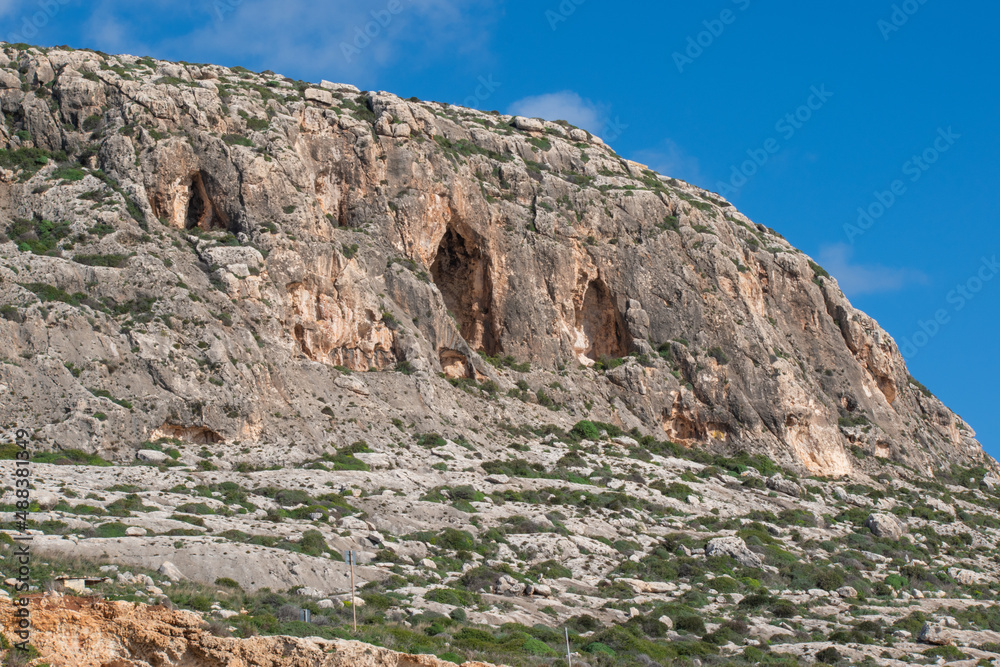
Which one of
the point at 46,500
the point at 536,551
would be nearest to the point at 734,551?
the point at 536,551

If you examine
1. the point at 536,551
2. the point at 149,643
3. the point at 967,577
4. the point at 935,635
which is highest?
the point at 967,577

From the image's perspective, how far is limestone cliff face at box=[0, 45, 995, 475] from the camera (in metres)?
48.1

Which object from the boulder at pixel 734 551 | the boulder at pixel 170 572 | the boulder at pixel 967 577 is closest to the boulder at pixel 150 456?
the boulder at pixel 170 572

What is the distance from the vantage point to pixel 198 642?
57.6 ft

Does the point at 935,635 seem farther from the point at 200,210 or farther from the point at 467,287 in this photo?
the point at 200,210

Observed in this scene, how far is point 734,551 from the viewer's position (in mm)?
44562

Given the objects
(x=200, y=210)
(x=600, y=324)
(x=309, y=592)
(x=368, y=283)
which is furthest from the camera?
(x=600, y=324)

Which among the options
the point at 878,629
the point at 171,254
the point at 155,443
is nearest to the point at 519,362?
the point at 171,254

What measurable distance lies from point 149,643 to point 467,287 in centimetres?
5525

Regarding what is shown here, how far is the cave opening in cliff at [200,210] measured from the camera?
196ft

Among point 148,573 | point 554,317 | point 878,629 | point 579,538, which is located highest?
point 554,317

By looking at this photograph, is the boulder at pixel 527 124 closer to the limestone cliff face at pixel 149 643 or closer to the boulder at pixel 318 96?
the boulder at pixel 318 96

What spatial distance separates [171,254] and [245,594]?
3154cm

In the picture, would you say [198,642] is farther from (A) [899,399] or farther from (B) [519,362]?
(A) [899,399]
